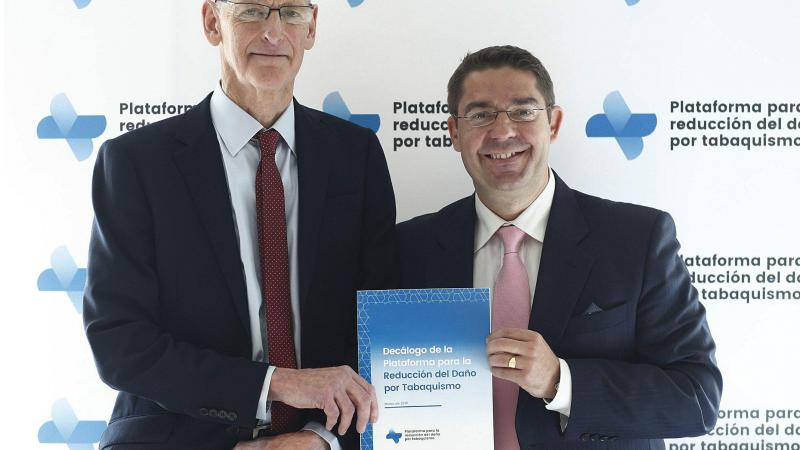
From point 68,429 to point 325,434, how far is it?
56.9 inches

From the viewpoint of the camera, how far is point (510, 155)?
8.33 feet

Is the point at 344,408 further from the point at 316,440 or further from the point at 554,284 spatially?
the point at 554,284

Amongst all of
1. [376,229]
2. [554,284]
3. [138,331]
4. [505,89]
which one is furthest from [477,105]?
[138,331]

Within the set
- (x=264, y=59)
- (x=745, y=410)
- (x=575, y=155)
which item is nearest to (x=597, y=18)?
(x=575, y=155)

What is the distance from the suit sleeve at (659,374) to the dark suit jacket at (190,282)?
0.72 m

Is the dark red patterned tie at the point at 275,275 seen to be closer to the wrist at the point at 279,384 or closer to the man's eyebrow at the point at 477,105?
the wrist at the point at 279,384

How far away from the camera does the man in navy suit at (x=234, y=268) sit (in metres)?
2.18

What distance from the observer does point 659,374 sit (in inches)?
94.0

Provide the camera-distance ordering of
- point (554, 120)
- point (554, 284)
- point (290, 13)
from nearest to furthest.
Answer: point (290, 13)
point (554, 284)
point (554, 120)

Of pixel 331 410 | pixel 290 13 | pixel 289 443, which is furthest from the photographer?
pixel 290 13

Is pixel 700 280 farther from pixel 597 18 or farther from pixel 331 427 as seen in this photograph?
pixel 331 427

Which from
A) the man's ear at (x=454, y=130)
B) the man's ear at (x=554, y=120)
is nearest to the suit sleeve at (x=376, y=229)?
the man's ear at (x=454, y=130)

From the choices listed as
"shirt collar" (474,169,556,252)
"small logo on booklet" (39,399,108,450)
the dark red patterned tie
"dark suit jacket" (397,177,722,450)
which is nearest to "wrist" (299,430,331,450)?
the dark red patterned tie

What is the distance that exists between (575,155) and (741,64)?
74 cm
